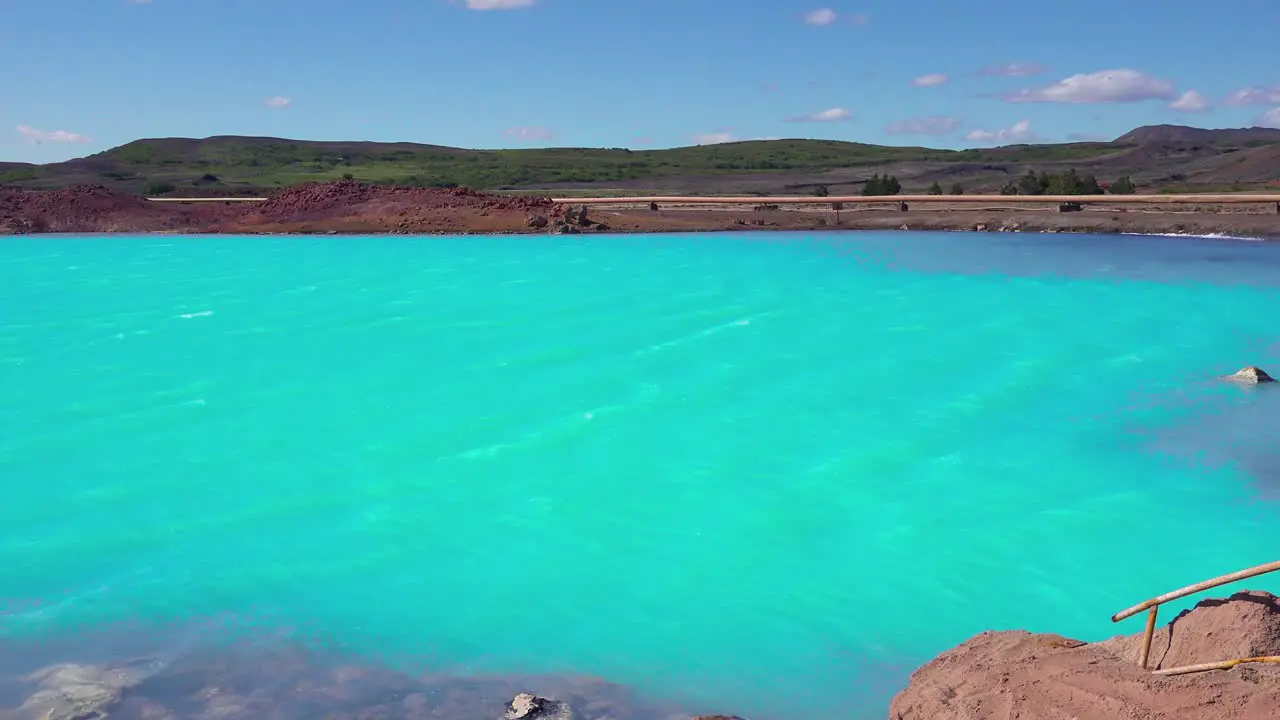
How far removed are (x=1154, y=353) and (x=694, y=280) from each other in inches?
462

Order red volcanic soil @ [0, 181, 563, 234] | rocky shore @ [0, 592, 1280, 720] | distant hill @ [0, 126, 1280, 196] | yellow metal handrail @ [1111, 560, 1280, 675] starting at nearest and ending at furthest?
yellow metal handrail @ [1111, 560, 1280, 675], rocky shore @ [0, 592, 1280, 720], red volcanic soil @ [0, 181, 563, 234], distant hill @ [0, 126, 1280, 196]

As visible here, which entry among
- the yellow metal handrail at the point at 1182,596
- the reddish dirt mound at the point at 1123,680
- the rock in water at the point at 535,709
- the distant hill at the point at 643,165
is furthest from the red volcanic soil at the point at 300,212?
the yellow metal handrail at the point at 1182,596

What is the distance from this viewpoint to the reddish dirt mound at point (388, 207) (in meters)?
40.2

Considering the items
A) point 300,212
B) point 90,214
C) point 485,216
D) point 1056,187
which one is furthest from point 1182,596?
point 90,214

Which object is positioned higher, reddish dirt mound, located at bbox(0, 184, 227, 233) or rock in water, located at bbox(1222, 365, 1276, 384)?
reddish dirt mound, located at bbox(0, 184, 227, 233)

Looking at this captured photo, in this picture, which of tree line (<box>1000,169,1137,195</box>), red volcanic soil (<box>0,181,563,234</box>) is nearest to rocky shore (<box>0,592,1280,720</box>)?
red volcanic soil (<box>0,181,563,234</box>)

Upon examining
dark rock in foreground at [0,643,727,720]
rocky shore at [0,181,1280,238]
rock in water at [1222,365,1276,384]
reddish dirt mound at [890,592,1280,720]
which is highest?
rocky shore at [0,181,1280,238]

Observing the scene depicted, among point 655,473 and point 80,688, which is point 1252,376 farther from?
point 80,688

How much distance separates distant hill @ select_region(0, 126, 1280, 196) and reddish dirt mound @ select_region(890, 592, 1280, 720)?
63.5 m

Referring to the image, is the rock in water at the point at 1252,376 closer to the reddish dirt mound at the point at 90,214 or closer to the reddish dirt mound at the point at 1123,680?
the reddish dirt mound at the point at 1123,680

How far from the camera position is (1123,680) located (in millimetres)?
5238

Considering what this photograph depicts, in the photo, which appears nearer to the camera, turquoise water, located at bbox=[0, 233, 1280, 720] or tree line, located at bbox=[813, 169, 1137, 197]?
turquoise water, located at bbox=[0, 233, 1280, 720]

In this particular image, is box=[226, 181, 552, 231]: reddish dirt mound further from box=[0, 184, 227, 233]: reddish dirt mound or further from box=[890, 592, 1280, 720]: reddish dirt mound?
box=[890, 592, 1280, 720]: reddish dirt mound

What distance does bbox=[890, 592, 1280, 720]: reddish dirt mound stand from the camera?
4.84 metres
